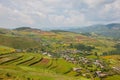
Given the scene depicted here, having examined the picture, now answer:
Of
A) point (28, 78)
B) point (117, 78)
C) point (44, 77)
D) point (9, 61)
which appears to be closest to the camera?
point (28, 78)

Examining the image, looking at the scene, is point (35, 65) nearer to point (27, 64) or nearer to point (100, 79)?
point (27, 64)

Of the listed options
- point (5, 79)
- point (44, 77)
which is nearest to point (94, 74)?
point (44, 77)

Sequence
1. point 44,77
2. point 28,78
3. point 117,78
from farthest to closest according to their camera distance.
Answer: point 117,78 < point 44,77 < point 28,78

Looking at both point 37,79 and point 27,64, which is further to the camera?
point 27,64

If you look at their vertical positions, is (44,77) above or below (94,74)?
above

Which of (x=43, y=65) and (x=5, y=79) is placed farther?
(x=43, y=65)

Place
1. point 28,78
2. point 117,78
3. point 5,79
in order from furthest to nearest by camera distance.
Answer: point 117,78
point 28,78
point 5,79

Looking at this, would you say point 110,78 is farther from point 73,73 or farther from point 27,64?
point 27,64

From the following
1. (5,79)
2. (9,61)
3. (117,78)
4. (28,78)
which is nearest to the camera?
(5,79)

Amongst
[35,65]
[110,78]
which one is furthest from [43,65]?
[110,78]
